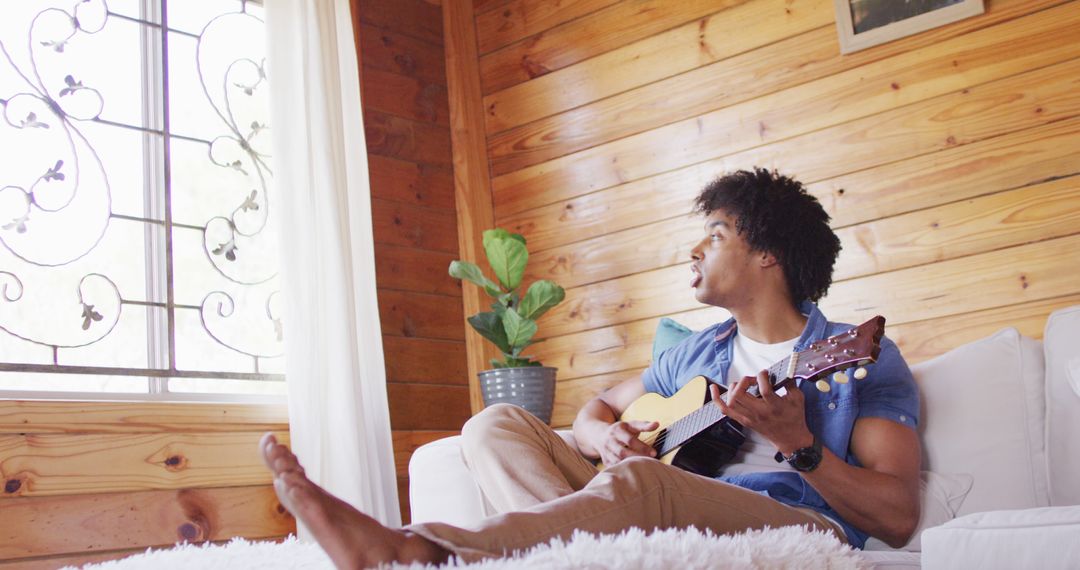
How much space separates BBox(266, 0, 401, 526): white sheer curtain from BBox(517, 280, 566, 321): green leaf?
1.44ft

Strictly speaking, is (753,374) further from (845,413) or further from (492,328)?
(492,328)

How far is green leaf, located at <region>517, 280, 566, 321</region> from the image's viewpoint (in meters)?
2.97

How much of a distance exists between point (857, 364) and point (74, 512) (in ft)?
6.10

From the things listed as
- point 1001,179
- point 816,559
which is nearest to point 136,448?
point 816,559

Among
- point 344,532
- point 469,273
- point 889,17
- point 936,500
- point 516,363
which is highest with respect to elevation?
point 889,17

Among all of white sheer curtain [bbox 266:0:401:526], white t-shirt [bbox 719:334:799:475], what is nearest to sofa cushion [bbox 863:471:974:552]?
white t-shirt [bbox 719:334:799:475]

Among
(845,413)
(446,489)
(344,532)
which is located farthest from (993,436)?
(344,532)

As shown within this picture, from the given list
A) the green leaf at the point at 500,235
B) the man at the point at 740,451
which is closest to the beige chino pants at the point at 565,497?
the man at the point at 740,451

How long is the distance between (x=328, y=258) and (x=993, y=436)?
181 cm

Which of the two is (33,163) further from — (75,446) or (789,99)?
(789,99)

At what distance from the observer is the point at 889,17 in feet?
8.79

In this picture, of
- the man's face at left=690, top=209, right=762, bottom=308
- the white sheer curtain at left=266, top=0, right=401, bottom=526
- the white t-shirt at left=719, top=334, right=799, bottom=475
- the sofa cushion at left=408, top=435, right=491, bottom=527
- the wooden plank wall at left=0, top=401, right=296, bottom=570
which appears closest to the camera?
the white t-shirt at left=719, top=334, right=799, bottom=475

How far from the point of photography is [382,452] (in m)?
2.93

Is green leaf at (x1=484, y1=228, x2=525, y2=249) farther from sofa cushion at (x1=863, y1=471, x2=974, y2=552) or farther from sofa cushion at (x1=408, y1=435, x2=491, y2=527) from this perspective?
sofa cushion at (x1=863, y1=471, x2=974, y2=552)
